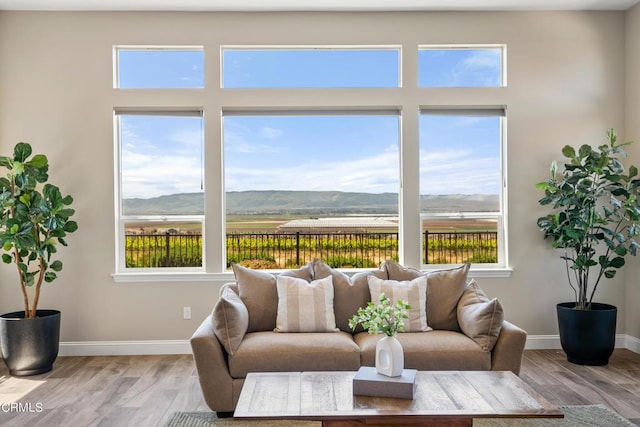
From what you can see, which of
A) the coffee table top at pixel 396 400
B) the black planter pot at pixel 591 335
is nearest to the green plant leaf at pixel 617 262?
the black planter pot at pixel 591 335

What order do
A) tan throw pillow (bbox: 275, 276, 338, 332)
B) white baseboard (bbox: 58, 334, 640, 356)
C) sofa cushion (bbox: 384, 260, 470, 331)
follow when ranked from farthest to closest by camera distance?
white baseboard (bbox: 58, 334, 640, 356)
sofa cushion (bbox: 384, 260, 470, 331)
tan throw pillow (bbox: 275, 276, 338, 332)

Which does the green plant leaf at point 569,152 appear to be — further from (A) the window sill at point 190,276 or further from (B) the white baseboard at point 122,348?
(B) the white baseboard at point 122,348

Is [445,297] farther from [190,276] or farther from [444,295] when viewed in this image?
[190,276]

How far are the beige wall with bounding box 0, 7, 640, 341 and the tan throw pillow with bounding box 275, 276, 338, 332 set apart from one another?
52.1 inches

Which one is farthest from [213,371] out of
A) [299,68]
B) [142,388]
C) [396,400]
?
[299,68]

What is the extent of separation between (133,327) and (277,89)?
8.63ft

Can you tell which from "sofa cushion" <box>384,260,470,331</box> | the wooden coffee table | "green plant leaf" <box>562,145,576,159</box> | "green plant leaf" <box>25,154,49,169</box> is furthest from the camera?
"green plant leaf" <box>562,145,576,159</box>

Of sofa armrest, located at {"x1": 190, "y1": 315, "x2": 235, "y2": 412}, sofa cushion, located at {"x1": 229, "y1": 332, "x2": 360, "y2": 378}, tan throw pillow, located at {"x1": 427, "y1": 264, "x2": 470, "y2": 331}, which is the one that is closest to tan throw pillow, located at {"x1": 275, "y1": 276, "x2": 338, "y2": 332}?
sofa cushion, located at {"x1": 229, "y1": 332, "x2": 360, "y2": 378}

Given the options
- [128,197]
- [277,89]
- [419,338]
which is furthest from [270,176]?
[419,338]

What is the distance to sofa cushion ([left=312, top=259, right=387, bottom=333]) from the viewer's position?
3.87 m

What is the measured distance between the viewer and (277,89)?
4.89 meters

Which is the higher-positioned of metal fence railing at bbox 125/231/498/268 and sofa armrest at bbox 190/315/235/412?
metal fence railing at bbox 125/231/498/268

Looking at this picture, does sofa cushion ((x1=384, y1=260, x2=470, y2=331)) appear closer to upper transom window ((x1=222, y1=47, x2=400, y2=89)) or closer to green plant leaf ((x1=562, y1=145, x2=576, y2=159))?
green plant leaf ((x1=562, y1=145, x2=576, y2=159))

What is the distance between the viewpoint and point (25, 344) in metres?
4.14
